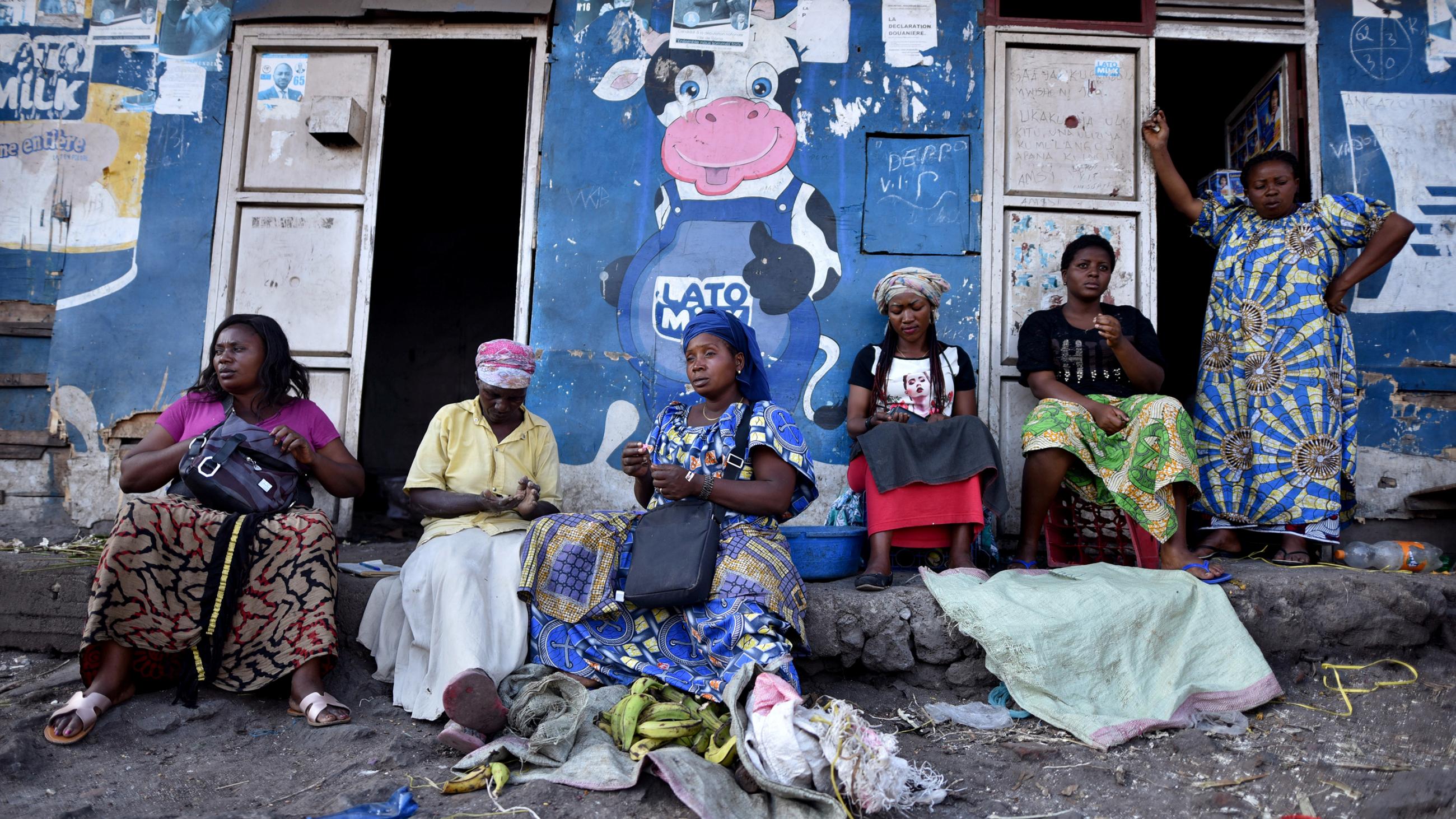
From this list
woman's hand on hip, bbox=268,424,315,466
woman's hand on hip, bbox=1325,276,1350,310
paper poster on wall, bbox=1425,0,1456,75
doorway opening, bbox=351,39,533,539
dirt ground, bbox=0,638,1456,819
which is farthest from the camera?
doorway opening, bbox=351,39,533,539

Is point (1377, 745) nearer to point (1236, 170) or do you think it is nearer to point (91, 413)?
point (1236, 170)

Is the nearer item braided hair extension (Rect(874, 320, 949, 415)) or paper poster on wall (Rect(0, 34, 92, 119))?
braided hair extension (Rect(874, 320, 949, 415))

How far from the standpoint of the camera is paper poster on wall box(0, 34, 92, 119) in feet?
16.1

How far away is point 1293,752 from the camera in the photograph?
2.86 meters

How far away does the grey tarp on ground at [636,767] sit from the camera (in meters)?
2.35

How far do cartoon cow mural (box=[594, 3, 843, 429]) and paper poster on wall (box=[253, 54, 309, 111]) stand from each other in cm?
154

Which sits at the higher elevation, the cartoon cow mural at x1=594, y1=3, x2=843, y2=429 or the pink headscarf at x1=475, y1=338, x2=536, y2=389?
the cartoon cow mural at x1=594, y1=3, x2=843, y2=429

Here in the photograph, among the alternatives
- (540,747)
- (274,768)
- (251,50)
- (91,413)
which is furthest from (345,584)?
(251,50)

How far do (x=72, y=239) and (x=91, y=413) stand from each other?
0.90 meters

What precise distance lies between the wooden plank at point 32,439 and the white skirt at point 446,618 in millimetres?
2360

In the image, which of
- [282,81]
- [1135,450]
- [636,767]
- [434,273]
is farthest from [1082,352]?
[434,273]

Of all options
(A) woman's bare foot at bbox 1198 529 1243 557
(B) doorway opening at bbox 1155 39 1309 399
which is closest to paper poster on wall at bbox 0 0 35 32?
(B) doorway opening at bbox 1155 39 1309 399

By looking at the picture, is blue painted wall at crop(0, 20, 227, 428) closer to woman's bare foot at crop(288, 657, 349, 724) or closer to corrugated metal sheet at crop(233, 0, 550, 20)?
corrugated metal sheet at crop(233, 0, 550, 20)

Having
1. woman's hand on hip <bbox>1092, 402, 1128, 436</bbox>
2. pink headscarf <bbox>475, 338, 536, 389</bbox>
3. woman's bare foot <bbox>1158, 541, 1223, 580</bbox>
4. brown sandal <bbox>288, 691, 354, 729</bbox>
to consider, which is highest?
pink headscarf <bbox>475, 338, 536, 389</bbox>
